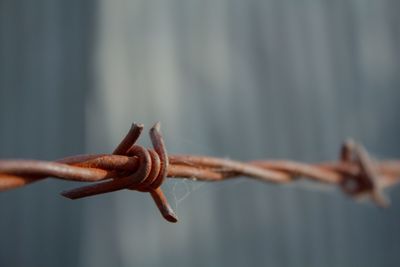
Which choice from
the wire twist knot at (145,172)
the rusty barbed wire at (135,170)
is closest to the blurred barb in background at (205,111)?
the rusty barbed wire at (135,170)

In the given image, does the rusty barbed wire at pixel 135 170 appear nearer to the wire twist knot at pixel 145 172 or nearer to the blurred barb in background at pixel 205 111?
the wire twist knot at pixel 145 172

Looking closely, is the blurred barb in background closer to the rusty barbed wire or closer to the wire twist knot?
the rusty barbed wire

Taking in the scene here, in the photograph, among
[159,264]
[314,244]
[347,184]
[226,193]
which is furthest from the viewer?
[314,244]

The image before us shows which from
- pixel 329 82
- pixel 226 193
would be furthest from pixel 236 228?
pixel 329 82

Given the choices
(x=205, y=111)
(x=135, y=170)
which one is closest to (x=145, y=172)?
(x=135, y=170)

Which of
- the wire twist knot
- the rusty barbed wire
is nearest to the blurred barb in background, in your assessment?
the rusty barbed wire

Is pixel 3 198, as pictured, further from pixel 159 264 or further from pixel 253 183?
pixel 253 183

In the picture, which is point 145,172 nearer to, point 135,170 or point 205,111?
point 135,170

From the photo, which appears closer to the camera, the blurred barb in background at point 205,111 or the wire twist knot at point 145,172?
the wire twist knot at point 145,172
